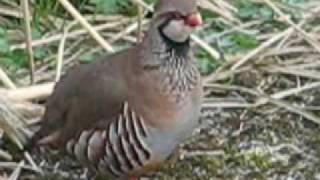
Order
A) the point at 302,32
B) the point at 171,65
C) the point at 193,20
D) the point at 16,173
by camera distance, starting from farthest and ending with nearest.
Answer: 1. the point at 302,32
2. the point at 16,173
3. the point at 171,65
4. the point at 193,20

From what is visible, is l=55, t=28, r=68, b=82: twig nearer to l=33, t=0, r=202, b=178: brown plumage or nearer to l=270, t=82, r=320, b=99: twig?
l=33, t=0, r=202, b=178: brown plumage

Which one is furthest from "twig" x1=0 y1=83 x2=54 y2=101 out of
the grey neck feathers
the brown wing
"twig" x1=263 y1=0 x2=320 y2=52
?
"twig" x1=263 y1=0 x2=320 y2=52

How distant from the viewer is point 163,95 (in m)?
3.46

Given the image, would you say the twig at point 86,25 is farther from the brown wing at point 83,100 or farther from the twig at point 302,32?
the twig at point 302,32

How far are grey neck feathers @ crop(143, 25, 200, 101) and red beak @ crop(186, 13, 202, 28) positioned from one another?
123mm

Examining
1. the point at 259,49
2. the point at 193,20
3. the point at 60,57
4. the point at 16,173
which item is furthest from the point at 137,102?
the point at 259,49

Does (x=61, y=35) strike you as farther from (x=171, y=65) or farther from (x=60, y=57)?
(x=171, y=65)

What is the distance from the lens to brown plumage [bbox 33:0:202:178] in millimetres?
3416

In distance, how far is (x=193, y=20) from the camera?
11.0 feet

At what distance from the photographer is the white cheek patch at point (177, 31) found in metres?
3.39

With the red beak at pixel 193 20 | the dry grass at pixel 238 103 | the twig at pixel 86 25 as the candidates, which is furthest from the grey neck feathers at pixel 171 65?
the twig at pixel 86 25

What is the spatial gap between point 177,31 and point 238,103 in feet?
2.40

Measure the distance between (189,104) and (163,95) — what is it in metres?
0.08

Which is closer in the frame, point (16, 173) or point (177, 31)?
point (177, 31)
